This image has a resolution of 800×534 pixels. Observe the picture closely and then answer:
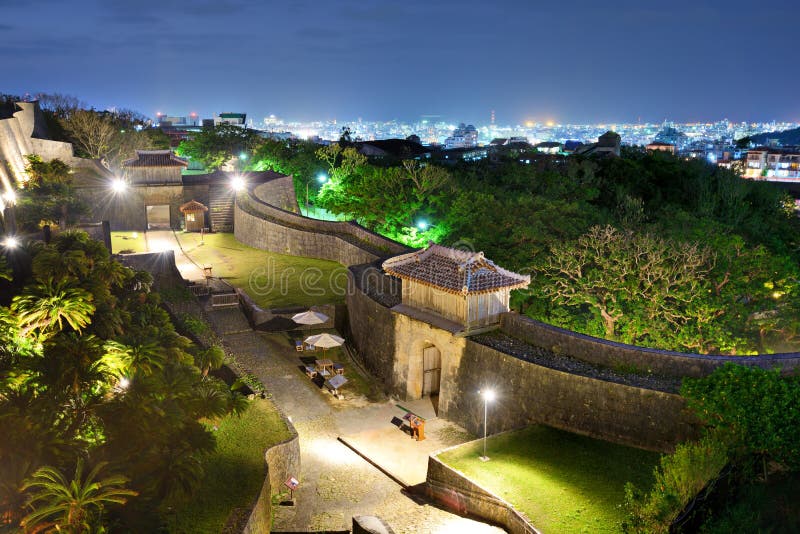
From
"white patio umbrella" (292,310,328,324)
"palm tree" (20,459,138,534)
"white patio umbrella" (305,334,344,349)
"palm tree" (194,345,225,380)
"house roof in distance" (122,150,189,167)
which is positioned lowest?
"white patio umbrella" (305,334,344,349)

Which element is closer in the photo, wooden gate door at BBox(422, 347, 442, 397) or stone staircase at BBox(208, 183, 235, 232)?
wooden gate door at BBox(422, 347, 442, 397)

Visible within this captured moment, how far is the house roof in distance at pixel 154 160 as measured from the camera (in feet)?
126

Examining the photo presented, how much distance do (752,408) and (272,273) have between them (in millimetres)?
22385

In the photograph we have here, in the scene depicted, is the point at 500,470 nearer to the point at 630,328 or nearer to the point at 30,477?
the point at 630,328

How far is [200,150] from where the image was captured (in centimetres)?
5319

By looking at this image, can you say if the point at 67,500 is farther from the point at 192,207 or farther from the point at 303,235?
the point at 192,207

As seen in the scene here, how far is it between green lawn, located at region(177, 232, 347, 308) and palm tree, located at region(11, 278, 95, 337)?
536 inches

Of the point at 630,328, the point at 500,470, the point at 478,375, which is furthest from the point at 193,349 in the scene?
the point at 630,328

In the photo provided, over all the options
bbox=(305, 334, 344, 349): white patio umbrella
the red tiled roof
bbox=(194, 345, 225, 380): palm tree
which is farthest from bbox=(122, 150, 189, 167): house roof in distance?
bbox=(194, 345, 225, 380): palm tree

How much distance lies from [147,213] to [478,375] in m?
29.7

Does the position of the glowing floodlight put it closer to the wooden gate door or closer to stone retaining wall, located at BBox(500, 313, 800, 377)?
the wooden gate door

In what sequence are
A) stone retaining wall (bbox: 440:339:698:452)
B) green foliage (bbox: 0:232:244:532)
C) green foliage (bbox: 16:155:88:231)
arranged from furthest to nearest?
green foliage (bbox: 16:155:88:231) → stone retaining wall (bbox: 440:339:698:452) → green foliage (bbox: 0:232:244:532)

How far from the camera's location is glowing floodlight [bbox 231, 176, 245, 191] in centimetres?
4034

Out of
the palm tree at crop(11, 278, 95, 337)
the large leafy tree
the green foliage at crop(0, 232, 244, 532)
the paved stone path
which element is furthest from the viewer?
the large leafy tree
